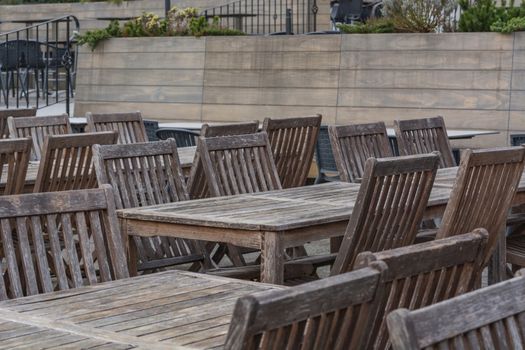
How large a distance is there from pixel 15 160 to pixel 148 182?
0.63 meters

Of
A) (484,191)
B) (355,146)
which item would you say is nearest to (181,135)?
(355,146)

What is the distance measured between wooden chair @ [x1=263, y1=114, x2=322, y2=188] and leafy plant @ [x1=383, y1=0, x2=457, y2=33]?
512 cm

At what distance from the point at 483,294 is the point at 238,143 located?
3833mm

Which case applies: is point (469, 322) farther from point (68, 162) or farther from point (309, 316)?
point (68, 162)

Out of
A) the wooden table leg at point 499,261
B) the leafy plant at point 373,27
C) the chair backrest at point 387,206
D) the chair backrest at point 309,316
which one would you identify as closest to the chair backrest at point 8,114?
the wooden table leg at point 499,261

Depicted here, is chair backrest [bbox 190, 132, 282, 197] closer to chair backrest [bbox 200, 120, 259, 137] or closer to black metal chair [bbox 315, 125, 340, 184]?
chair backrest [bbox 200, 120, 259, 137]

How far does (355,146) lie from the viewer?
23.1ft

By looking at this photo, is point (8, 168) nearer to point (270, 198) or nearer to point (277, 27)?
point (270, 198)

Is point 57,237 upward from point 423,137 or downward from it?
upward

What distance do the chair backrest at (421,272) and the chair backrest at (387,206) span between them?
1481mm

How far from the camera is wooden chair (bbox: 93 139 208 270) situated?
218 inches

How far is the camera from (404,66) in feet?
39.5

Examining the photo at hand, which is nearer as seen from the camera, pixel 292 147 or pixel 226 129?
pixel 226 129

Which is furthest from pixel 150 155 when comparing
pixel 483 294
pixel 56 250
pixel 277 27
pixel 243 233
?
pixel 277 27
